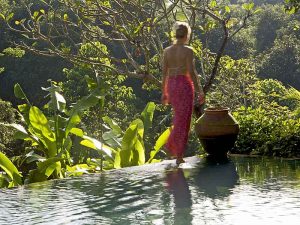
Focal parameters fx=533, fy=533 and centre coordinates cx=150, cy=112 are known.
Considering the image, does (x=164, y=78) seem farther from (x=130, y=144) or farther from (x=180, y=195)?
(x=180, y=195)

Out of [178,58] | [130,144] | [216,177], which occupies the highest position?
[178,58]

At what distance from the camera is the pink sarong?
5828mm

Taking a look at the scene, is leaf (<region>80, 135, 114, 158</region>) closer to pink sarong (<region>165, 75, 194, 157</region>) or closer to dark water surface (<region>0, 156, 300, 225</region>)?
→ dark water surface (<region>0, 156, 300, 225</region>)

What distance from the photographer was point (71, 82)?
21.6m

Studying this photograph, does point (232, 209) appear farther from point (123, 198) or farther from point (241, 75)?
point (241, 75)

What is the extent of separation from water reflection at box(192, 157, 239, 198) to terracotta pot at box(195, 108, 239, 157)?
0.21 m

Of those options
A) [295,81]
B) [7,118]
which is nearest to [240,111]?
[7,118]

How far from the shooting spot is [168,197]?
14.8 ft

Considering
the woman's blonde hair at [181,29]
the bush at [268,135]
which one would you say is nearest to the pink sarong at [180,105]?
the woman's blonde hair at [181,29]

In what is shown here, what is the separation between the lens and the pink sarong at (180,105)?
5828 millimetres

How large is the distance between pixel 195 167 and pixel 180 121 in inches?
22.3

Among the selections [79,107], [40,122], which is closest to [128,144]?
[79,107]

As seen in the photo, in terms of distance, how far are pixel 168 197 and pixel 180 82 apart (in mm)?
1679

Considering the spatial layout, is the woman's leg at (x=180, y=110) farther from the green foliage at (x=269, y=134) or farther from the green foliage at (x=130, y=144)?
the green foliage at (x=269, y=134)
